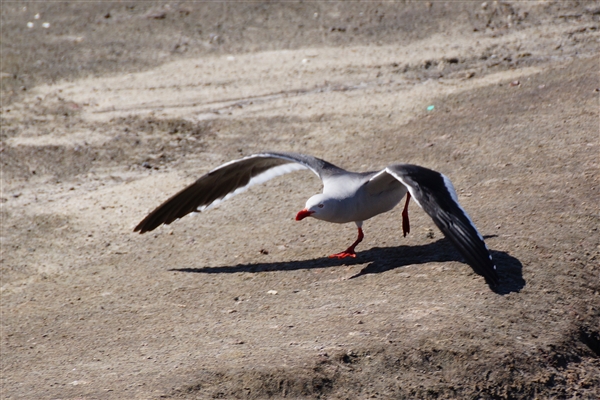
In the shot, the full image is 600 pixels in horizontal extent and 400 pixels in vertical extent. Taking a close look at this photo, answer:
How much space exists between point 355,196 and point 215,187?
5.19 feet

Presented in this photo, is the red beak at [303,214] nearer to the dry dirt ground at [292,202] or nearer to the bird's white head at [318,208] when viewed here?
the bird's white head at [318,208]

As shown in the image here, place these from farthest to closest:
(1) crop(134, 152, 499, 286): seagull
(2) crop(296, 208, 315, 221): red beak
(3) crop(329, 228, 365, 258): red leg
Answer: (3) crop(329, 228, 365, 258): red leg, (2) crop(296, 208, 315, 221): red beak, (1) crop(134, 152, 499, 286): seagull

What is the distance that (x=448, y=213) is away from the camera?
4.86 m

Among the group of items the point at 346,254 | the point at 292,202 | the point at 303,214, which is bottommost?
the point at 346,254

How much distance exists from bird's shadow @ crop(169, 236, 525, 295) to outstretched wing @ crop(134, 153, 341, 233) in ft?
1.81

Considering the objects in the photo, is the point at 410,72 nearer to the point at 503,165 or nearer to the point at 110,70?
the point at 503,165

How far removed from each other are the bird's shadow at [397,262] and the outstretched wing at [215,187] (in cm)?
55

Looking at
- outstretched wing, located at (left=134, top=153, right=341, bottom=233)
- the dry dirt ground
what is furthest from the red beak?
outstretched wing, located at (left=134, top=153, right=341, bottom=233)

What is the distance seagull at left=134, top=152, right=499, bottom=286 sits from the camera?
4.75 m

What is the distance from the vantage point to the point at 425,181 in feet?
16.9

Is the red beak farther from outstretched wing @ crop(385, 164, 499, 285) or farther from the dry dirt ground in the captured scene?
outstretched wing @ crop(385, 164, 499, 285)

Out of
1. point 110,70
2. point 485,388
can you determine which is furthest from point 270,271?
point 110,70

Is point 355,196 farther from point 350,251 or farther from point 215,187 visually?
point 215,187

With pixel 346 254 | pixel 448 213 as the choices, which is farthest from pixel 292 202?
pixel 448 213
